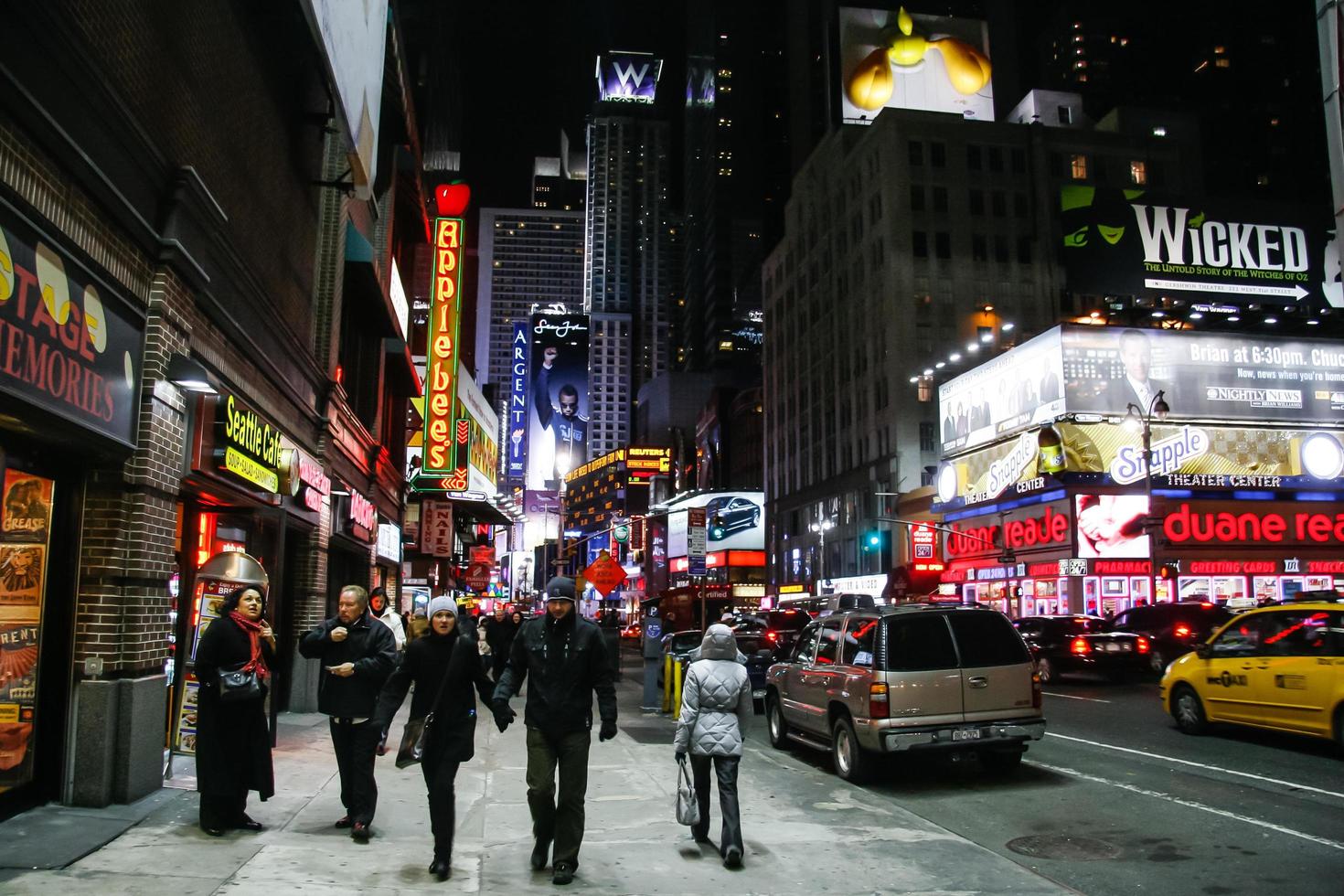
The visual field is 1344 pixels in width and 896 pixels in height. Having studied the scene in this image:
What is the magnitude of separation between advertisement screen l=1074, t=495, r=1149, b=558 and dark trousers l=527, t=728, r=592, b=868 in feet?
133

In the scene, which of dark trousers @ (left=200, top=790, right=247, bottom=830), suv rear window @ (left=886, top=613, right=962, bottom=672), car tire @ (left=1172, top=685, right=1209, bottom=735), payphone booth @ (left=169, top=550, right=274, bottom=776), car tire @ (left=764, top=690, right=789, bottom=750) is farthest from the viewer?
car tire @ (left=1172, top=685, right=1209, bottom=735)

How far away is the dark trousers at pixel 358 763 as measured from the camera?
25.1ft

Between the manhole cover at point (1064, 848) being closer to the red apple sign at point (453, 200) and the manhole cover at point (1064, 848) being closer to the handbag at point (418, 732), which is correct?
the handbag at point (418, 732)

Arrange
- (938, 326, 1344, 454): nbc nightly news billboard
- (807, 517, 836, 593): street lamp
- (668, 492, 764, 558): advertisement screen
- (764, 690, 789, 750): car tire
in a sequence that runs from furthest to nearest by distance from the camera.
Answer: (668, 492, 764, 558): advertisement screen < (807, 517, 836, 593): street lamp < (938, 326, 1344, 454): nbc nightly news billboard < (764, 690, 789, 750): car tire

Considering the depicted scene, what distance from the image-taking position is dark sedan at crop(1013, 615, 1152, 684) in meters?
22.7

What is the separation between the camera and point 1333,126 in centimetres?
746

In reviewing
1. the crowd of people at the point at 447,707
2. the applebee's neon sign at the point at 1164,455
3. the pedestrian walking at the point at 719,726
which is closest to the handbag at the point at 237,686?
the crowd of people at the point at 447,707

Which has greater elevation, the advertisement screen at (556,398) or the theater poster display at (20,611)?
the advertisement screen at (556,398)

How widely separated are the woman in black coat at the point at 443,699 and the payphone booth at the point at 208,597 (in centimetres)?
220

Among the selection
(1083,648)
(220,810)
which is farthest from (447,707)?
(1083,648)

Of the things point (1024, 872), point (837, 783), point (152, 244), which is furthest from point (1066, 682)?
point (152, 244)

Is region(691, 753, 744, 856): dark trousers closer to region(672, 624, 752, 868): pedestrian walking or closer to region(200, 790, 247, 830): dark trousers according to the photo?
region(672, 624, 752, 868): pedestrian walking

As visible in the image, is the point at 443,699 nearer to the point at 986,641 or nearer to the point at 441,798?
the point at 441,798

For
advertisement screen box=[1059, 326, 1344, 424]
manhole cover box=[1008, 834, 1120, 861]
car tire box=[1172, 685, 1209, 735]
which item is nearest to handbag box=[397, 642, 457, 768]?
manhole cover box=[1008, 834, 1120, 861]
